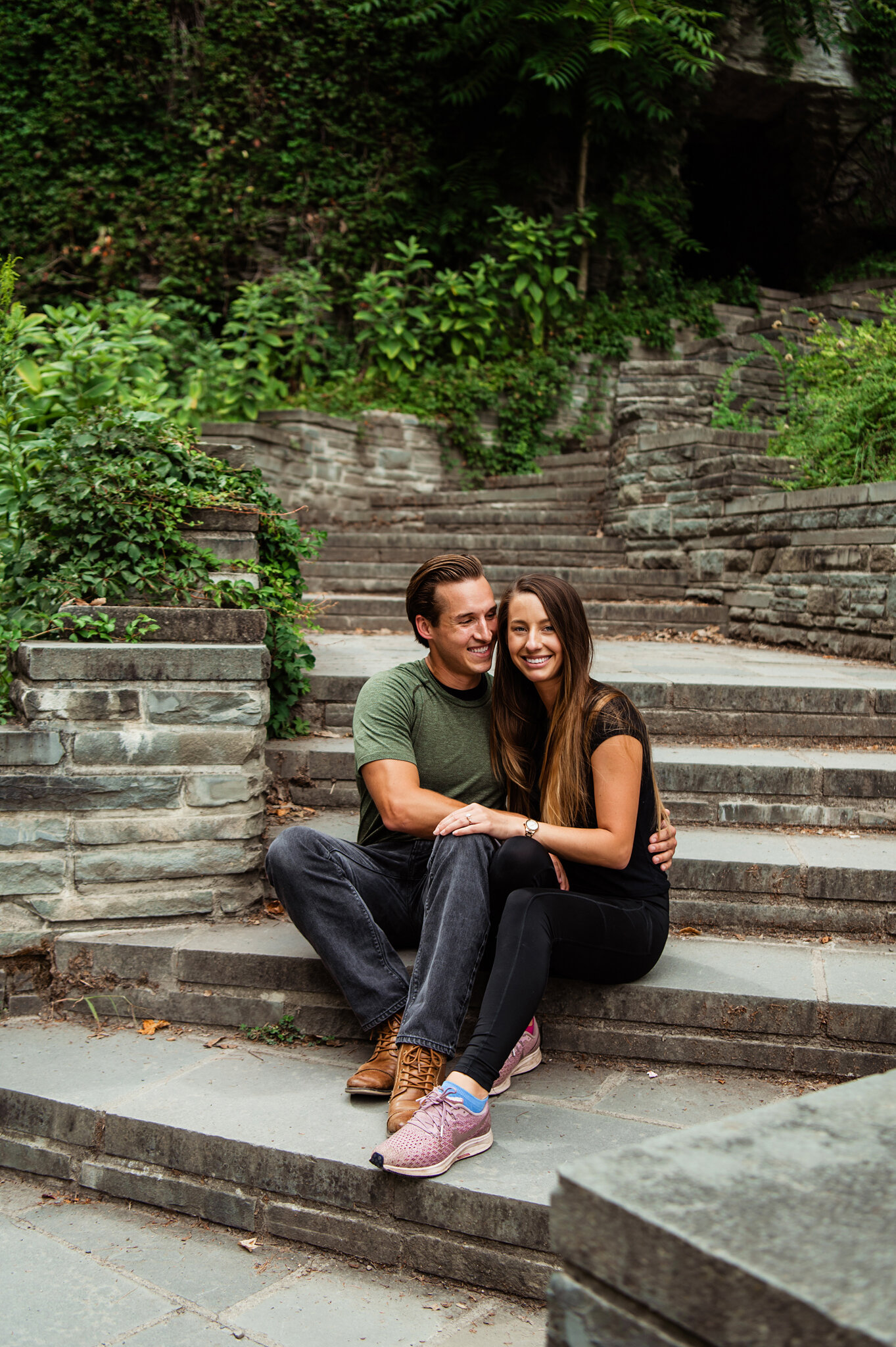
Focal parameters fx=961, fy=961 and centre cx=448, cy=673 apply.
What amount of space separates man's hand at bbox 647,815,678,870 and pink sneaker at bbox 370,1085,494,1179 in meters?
0.74

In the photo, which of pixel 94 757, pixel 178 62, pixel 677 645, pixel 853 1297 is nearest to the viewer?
pixel 853 1297

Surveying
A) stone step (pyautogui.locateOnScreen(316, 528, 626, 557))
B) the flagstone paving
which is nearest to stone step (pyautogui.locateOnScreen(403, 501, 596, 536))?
Result: stone step (pyautogui.locateOnScreen(316, 528, 626, 557))

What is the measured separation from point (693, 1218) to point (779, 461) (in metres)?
6.89

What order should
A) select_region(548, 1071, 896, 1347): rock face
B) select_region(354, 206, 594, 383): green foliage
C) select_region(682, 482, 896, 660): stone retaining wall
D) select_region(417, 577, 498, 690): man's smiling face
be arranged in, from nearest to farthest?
select_region(548, 1071, 896, 1347): rock face, select_region(417, 577, 498, 690): man's smiling face, select_region(682, 482, 896, 660): stone retaining wall, select_region(354, 206, 594, 383): green foliage

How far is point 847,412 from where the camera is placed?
6.66 metres

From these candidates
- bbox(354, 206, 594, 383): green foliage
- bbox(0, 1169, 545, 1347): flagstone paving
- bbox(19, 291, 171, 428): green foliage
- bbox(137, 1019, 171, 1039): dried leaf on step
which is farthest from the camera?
bbox(354, 206, 594, 383): green foliage

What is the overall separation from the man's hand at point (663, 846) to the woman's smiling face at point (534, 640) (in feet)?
1.54

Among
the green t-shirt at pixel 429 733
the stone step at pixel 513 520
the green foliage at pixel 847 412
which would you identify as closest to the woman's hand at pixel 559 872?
the green t-shirt at pixel 429 733

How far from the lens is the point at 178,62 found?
10344 mm

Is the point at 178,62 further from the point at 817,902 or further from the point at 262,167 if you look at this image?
the point at 817,902

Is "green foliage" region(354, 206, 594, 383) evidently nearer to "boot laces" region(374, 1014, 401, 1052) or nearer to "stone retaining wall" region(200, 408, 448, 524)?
"stone retaining wall" region(200, 408, 448, 524)

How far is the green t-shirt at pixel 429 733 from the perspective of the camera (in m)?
2.49

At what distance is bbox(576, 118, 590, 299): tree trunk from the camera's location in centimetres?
1101

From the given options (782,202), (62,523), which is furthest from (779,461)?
(782,202)
